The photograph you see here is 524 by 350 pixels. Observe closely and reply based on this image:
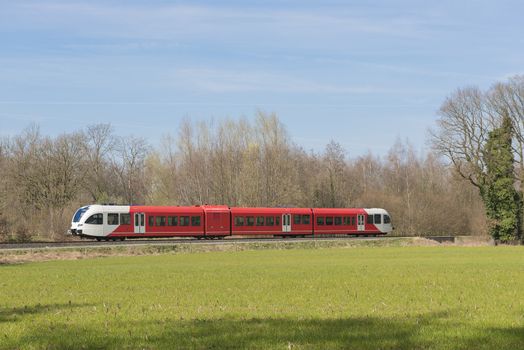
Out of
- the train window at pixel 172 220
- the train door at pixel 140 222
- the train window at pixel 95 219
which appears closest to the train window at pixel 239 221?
the train window at pixel 172 220

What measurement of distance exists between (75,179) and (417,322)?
77.2 meters

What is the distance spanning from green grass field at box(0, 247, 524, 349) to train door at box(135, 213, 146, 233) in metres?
30.8

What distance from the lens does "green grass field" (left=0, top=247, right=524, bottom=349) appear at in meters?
9.67

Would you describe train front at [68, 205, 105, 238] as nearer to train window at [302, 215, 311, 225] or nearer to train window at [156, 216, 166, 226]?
train window at [156, 216, 166, 226]

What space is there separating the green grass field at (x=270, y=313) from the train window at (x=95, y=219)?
29.8 metres

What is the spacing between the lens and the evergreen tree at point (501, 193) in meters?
68.8

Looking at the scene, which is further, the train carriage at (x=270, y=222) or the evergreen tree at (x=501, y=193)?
the evergreen tree at (x=501, y=193)

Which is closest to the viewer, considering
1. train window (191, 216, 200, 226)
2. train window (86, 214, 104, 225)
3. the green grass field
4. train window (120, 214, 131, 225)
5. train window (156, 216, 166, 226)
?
the green grass field

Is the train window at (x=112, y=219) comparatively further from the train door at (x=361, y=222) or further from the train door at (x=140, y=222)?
the train door at (x=361, y=222)

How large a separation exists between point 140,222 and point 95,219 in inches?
136

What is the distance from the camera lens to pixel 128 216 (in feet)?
172

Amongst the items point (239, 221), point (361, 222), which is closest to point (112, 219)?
point (239, 221)

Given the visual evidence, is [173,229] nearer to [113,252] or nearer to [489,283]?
[113,252]

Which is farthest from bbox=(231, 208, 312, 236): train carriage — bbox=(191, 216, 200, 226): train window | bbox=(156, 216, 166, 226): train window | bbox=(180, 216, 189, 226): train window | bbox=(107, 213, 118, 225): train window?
bbox=(107, 213, 118, 225): train window
